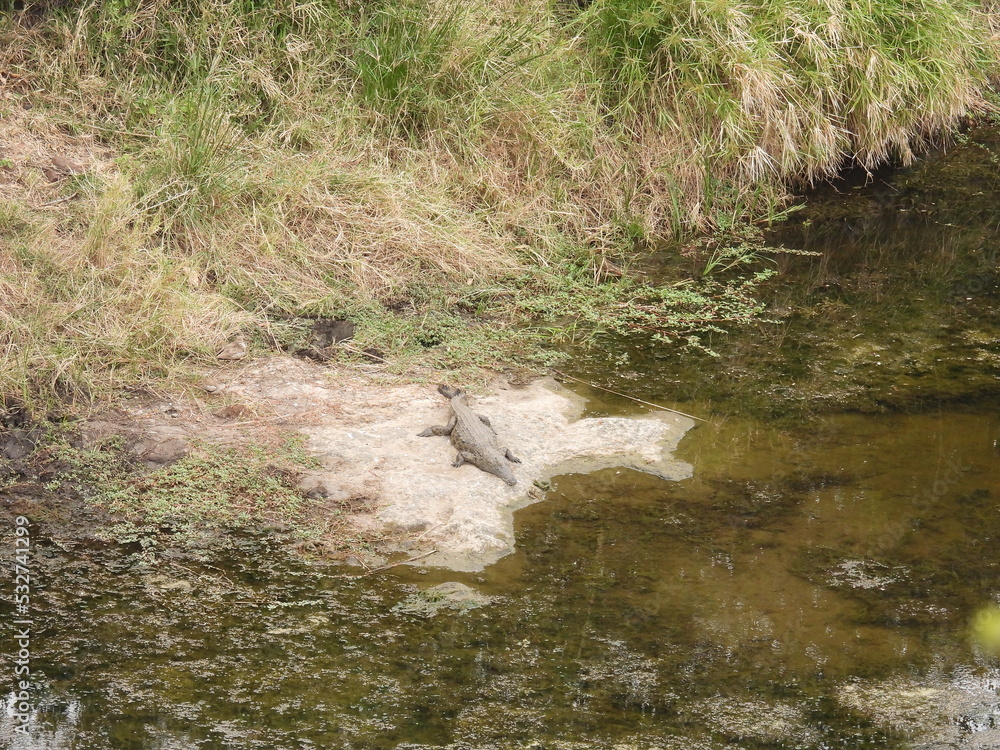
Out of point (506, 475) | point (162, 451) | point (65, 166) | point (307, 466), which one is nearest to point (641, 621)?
point (506, 475)

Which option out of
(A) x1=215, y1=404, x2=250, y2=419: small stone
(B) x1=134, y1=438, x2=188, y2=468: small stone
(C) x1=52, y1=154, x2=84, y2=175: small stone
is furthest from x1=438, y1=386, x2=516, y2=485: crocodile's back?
(C) x1=52, y1=154, x2=84, y2=175: small stone

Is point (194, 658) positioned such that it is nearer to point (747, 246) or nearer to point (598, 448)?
point (598, 448)

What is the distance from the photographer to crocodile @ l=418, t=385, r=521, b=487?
14.0 ft

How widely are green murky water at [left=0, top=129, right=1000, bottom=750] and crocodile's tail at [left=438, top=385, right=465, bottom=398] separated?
649 millimetres

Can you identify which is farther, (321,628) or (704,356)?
(704,356)

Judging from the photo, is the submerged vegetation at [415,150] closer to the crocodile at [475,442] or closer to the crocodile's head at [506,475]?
the crocodile at [475,442]

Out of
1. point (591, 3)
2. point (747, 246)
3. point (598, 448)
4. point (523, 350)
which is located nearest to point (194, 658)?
point (598, 448)

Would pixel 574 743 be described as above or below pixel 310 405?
below

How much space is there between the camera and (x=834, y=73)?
23.3 feet

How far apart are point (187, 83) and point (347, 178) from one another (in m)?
1.24

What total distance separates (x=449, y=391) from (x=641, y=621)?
1633mm

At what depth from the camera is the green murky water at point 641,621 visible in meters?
3.08

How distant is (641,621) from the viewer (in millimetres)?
3547

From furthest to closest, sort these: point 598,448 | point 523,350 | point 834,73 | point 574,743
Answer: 1. point 834,73
2. point 523,350
3. point 598,448
4. point 574,743
